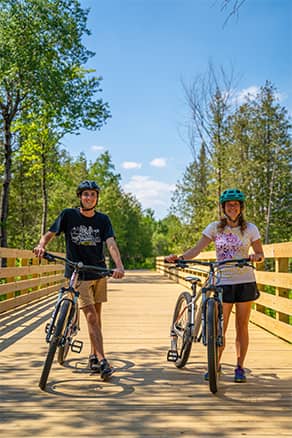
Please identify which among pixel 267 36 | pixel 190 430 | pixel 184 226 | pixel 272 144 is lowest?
pixel 190 430

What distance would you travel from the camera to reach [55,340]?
394 centimetres

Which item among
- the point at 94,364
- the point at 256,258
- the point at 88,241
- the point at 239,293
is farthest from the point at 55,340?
the point at 256,258

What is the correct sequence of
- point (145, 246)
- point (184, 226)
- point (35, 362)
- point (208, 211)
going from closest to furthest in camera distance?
point (35, 362), point (208, 211), point (184, 226), point (145, 246)

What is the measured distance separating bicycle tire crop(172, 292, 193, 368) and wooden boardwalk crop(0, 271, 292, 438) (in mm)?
126

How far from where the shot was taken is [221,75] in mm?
24141

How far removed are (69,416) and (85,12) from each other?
18.7 m

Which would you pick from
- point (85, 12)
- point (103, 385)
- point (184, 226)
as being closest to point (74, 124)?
point (85, 12)

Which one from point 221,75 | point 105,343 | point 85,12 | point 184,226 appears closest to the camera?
point 105,343

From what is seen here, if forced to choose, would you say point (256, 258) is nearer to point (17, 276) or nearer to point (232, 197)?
point (232, 197)

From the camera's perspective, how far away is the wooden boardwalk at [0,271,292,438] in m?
3.17

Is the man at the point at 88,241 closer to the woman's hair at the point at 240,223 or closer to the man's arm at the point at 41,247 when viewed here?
the man's arm at the point at 41,247

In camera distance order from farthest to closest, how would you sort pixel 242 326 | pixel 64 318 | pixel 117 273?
1. pixel 242 326
2. pixel 117 273
3. pixel 64 318

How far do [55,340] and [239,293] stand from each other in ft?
4.91

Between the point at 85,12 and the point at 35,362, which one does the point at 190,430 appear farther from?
the point at 85,12
